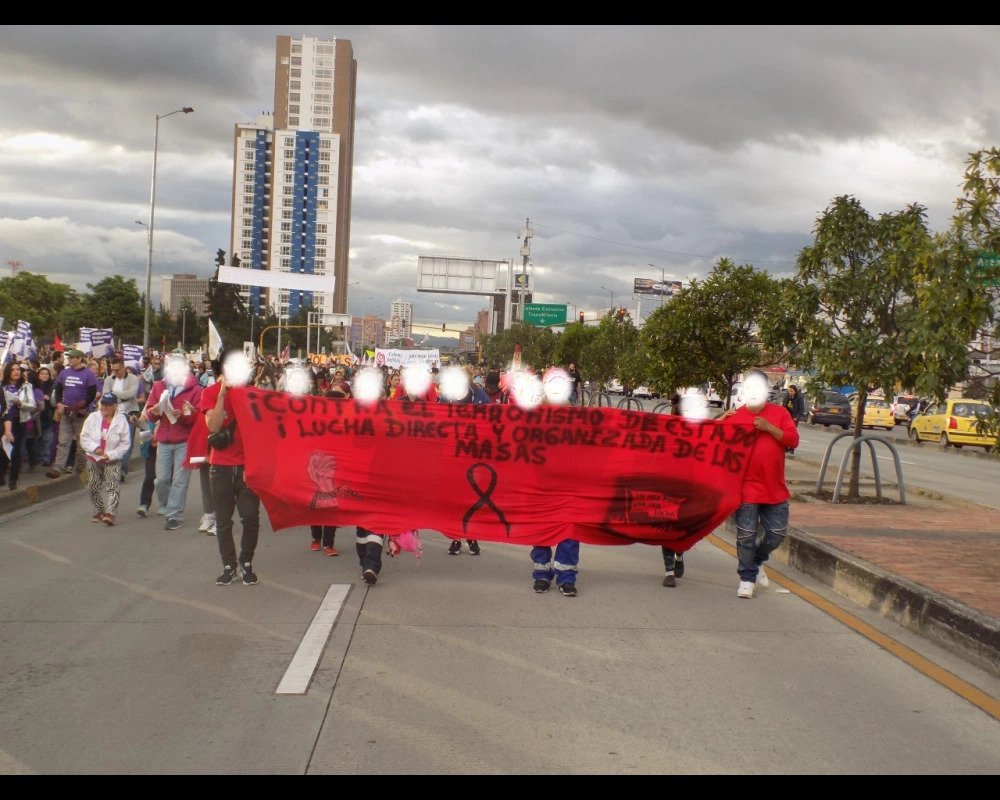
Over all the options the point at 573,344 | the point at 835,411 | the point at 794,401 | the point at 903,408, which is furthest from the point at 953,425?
the point at 573,344

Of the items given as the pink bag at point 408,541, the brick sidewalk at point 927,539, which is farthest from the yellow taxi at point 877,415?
the pink bag at point 408,541

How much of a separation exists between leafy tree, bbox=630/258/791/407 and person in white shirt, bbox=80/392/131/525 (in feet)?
45.1

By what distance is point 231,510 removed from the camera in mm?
8469

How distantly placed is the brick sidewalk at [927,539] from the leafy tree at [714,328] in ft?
22.3

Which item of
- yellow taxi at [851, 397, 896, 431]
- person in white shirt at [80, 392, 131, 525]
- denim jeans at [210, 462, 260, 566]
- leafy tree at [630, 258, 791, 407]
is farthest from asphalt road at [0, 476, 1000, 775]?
yellow taxi at [851, 397, 896, 431]

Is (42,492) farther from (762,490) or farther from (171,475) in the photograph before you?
(762,490)

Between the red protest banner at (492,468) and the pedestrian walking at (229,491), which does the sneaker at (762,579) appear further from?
the pedestrian walking at (229,491)

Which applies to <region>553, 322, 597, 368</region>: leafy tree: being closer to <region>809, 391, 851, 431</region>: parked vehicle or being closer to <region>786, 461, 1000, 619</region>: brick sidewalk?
<region>809, 391, 851, 431</region>: parked vehicle

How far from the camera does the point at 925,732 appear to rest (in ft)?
16.8

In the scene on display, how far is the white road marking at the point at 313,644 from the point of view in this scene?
5.65 m

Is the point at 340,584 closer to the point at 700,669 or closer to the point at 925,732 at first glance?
the point at 700,669

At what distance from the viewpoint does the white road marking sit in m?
5.65

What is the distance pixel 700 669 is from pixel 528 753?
1.85 meters

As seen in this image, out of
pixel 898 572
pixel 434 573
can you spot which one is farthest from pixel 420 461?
pixel 898 572
